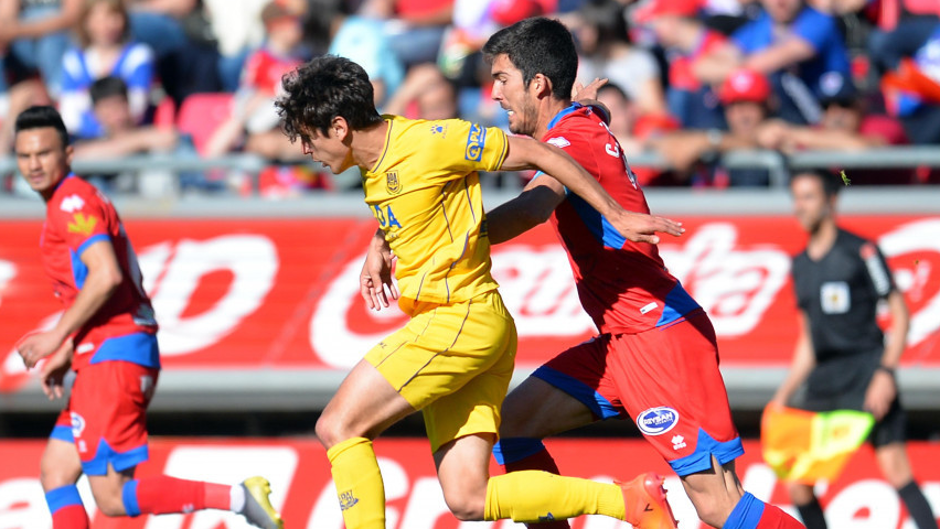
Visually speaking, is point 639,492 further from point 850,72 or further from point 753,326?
point 850,72

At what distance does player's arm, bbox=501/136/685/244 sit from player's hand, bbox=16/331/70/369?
2448mm

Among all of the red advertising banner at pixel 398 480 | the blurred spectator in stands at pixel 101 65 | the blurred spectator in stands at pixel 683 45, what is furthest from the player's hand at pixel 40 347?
the blurred spectator in stands at pixel 683 45

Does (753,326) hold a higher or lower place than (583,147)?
lower

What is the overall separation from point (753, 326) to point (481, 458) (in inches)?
145

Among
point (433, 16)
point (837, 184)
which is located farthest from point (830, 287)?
point (433, 16)

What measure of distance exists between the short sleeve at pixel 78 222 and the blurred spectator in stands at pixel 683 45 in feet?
15.6

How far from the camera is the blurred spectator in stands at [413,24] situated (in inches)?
408

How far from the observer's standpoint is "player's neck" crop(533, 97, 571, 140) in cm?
487

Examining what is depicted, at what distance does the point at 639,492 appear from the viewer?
475cm

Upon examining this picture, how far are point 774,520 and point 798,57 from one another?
506 cm

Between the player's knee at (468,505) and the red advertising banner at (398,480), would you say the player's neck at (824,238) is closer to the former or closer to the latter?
the red advertising banner at (398,480)

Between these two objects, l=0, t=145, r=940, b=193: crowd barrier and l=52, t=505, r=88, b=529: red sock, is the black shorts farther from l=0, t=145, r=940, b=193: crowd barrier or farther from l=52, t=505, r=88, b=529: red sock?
l=52, t=505, r=88, b=529: red sock

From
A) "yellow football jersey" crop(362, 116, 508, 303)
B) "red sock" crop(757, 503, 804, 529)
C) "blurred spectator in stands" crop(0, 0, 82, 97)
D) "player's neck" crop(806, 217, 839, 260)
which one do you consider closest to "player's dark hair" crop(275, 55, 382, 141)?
"yellow football jersey" crop(362, 116, 508, 303)

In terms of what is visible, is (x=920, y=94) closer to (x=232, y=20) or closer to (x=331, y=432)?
(x=331, y=432)
